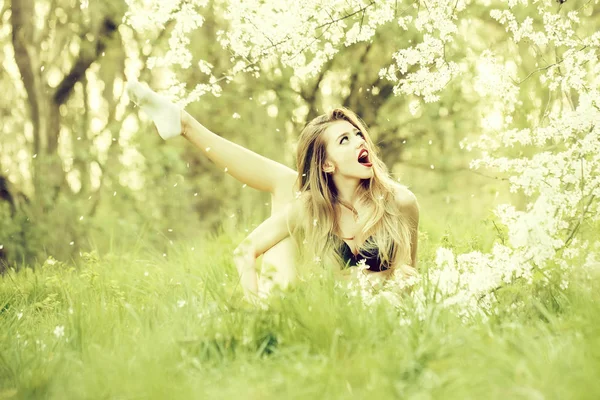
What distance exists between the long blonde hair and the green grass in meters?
0.91

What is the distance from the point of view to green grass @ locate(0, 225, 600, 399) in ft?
6.45

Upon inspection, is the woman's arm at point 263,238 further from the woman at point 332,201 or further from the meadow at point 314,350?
the meadow at point 314,350

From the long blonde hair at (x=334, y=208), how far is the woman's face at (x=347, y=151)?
0.13 feet

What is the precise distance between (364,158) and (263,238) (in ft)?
2.44

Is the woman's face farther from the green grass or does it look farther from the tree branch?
the tree branch

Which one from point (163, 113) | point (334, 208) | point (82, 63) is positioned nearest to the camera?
point (334, 208)

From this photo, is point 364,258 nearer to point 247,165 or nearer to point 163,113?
point 247,165

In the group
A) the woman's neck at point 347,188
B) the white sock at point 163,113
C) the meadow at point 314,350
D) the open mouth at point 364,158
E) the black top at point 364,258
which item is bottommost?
the black top at point 364,258

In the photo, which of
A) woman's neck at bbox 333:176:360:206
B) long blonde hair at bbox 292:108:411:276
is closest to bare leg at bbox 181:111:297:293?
long blonde hair at bbox 292:108:411:276

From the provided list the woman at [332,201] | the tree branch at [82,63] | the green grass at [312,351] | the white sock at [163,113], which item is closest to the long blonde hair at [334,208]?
the woman at [332,201]

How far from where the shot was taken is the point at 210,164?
7445mm

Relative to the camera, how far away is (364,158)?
157 inches

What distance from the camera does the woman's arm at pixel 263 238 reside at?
364cm

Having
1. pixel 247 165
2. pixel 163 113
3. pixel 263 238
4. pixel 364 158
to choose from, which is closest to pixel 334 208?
pixel 364 158
